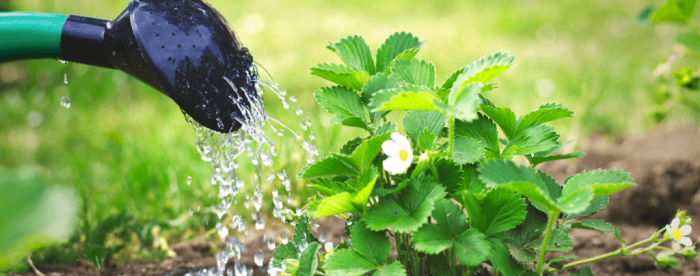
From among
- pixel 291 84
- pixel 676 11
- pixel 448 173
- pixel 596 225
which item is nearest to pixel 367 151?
pixel 448 173

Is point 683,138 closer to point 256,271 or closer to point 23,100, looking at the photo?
point 256,271

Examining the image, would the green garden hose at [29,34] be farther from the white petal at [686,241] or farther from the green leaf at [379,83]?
the white petal at [686,241]

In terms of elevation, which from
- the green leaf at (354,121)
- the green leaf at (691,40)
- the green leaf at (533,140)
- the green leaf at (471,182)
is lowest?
the green leaf at (471,182)

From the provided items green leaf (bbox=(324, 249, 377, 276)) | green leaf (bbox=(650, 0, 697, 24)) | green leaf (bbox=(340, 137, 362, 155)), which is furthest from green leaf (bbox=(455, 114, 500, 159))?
green leaf (bbox=(650, 0, 697, 24))

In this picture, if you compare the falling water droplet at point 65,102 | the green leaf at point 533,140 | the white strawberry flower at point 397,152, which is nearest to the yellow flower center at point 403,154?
the white strawberry flower at point 397,152

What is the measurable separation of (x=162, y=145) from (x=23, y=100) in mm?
1333

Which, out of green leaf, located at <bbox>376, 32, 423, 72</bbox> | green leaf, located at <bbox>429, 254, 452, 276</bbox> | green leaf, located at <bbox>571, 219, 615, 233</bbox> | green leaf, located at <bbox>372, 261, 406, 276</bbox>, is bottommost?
green leaf, located at <bbox>429, 254, 452, 276</bbox>

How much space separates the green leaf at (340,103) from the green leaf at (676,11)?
1.40 m

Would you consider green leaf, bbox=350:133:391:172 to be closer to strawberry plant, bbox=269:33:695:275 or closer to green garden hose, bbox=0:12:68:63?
strawberry plant, bbox=269:33:695:275

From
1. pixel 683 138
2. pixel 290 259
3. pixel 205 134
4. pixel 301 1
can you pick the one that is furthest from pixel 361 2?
pixel 290 259

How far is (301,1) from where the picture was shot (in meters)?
5.93

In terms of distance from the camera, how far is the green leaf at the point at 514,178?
0.75 m

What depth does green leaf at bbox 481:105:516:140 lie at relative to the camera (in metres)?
0.96

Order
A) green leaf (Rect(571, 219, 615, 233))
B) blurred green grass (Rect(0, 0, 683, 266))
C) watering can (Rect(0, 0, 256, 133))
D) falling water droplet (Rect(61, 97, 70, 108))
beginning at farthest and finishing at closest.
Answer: blurred green grass (Rect(0, 0, 683, 266)), falling water droplet (Rect(61, 97, 70, 108)), watering can (Rect(0, 0, 256, 133)), green leaf (Rect(571, 219, 615, 233))
